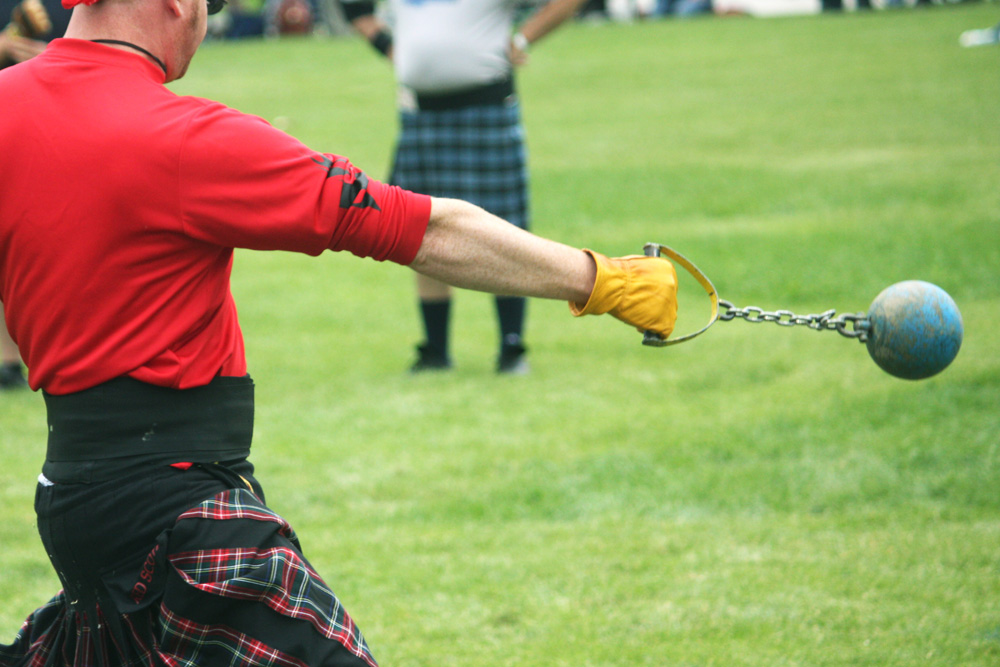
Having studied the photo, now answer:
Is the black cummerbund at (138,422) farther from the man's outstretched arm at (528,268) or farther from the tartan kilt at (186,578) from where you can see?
the man's outstretched arm at (528,268)

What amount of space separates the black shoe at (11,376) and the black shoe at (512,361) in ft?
7.21

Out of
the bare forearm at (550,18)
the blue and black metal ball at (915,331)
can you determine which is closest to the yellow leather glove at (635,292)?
the blue and black metal ball at (915,331)

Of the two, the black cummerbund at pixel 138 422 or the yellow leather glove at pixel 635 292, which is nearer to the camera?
the black cummerbund at pixel 138 422

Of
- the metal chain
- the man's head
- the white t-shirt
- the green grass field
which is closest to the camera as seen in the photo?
the man's head

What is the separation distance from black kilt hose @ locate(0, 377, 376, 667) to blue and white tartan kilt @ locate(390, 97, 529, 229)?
3.50 m

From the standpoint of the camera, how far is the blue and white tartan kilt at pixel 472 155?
17.6 ft

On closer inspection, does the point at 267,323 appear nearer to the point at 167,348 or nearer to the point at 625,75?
the point at 167,348

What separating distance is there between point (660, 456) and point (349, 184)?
269cm

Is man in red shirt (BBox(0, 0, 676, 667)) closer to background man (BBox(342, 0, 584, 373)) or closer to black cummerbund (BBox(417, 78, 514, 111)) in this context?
background man (BBox(342, 0, 584, 373))

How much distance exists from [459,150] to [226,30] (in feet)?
83.7

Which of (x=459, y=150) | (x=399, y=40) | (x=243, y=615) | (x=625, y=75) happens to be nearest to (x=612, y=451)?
(x=459, y=150)

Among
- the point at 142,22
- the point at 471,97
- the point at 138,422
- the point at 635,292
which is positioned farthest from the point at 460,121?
the point at 138,422

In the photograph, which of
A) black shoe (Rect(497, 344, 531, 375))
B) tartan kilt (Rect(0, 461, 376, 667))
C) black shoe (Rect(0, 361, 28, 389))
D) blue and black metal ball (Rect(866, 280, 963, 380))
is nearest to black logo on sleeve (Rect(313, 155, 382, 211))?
tartan kilt (Rect(0, 461, 376, 667))

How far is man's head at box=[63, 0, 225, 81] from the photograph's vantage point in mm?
1854
